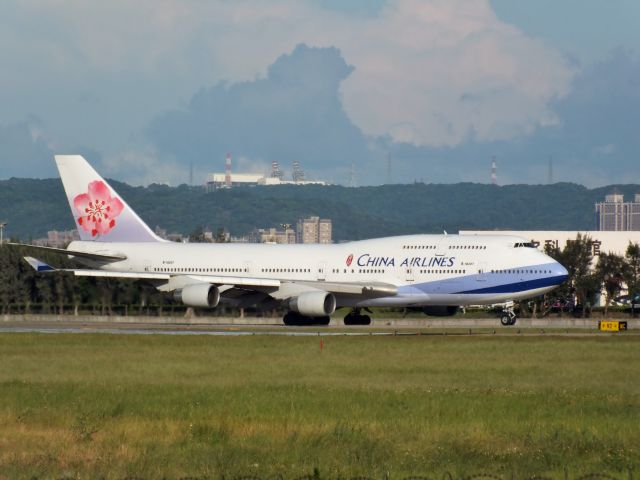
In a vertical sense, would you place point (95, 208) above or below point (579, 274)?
above

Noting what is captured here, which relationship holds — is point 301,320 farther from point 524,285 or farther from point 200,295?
point 524,285

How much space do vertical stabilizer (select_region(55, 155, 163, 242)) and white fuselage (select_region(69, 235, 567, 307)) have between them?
411 cm

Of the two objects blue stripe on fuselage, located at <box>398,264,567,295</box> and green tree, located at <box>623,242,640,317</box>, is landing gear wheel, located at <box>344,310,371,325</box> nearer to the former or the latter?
blue stripe on fuselage, located at <box>398,264,567,295</box>

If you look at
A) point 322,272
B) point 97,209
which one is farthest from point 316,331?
point 97,209

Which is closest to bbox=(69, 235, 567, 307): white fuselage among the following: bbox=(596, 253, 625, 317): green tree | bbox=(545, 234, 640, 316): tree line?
bbox=(545, 234, 640, 316): tree line

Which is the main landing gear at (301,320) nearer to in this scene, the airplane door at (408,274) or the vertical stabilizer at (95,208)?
the airplane door at (408,274)

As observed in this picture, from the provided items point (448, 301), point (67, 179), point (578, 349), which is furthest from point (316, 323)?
point (578, 349)

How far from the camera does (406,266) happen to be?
76500mm

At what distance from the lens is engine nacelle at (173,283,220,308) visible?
249 ft

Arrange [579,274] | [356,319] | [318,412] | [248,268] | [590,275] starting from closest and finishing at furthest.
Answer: [318,412]
[356,319]
[248,268]
[579,274]
[590,275]

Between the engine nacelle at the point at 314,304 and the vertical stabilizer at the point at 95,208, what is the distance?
602 inches

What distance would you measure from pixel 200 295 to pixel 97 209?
558 inches

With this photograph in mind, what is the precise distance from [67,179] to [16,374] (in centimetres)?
4802

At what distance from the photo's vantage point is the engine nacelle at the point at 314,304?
74.4 m
